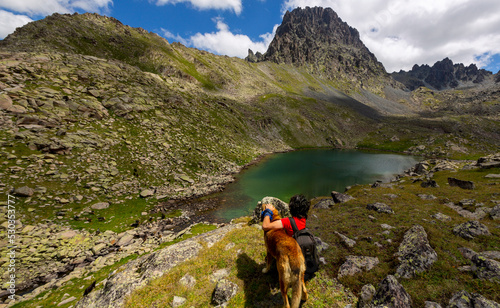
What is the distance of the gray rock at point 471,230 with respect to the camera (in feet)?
32.7

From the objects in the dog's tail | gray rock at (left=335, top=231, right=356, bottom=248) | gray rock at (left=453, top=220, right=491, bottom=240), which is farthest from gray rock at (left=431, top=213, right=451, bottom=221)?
the dog's tail

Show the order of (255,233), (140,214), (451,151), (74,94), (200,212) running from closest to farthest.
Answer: (255,233)
(140,214)
(200,212)
(74,94)
(451,151)

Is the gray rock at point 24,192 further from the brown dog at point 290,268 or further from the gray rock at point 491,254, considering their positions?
the gray rock at point 491,254

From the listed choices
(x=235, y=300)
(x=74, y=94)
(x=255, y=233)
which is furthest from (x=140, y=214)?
(x=74, y=94)

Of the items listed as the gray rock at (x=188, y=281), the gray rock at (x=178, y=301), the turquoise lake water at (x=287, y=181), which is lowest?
the turquoise lake water at (x=287, y=181)

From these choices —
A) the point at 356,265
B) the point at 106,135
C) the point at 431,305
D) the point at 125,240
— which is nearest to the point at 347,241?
the point at 356,265

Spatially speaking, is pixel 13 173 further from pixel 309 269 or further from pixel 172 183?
pixel 309 269

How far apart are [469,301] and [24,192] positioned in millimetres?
36199

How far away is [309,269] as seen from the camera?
21.1 ft


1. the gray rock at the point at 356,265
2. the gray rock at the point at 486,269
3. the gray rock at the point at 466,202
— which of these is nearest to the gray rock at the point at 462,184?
the gray rock at the point at 466,202

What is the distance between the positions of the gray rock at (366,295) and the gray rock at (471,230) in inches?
326

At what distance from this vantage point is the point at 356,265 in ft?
26.7

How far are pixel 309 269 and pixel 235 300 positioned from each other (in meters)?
3.19

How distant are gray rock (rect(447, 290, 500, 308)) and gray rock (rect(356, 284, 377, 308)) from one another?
203 centimetres
